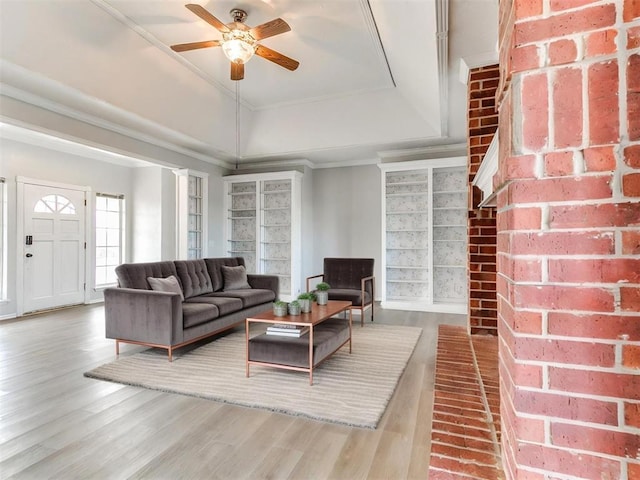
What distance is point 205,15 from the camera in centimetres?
257

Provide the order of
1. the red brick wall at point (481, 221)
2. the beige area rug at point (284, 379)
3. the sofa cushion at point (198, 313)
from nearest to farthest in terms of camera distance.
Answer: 1. the beige area rug at point (284, 379)
2. the red brick wall at point (481, 221)
3. the sofa cushion at point (198, 313)

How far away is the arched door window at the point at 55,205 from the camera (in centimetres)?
549

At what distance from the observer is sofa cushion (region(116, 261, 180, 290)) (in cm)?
360

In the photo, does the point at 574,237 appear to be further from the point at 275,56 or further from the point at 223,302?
the point at 223,302

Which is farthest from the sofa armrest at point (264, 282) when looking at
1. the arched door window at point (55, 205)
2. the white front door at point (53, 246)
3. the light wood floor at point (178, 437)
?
the arched door window at point (55, 205)

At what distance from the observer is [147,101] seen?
4051 mm

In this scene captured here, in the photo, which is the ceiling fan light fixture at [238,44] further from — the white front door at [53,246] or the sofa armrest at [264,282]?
the white front door at [53,246]

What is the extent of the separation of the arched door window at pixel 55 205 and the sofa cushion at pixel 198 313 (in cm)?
365

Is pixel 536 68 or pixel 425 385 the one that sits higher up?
pixel 536 68

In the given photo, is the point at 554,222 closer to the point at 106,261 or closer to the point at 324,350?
the point at 324,350

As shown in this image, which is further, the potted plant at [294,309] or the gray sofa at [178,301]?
the gray sofa at [178,301]

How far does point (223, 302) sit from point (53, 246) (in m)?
3.75

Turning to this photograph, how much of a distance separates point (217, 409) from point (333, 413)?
0.79m

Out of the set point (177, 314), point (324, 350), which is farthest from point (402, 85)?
point (177, 314)
